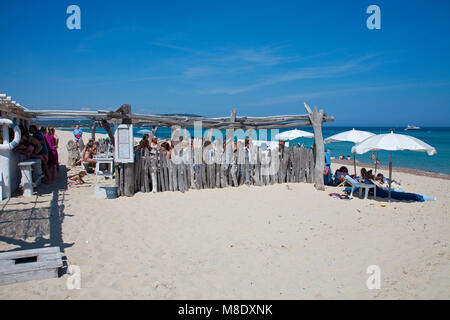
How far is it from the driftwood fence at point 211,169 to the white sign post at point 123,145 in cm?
32

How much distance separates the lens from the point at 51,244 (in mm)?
4574

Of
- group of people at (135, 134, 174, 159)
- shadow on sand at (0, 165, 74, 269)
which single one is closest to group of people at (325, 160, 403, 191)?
group of people at (135, 134, 174, 159)

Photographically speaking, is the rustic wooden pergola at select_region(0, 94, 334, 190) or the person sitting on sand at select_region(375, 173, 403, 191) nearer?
the rustic wooden pergola at select_region(0, 94, 334, 190)

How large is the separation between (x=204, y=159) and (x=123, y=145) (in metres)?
2.41

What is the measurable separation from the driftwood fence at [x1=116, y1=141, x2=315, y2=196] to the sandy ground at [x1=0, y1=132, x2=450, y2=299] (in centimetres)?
59

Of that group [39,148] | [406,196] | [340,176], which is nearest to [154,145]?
[39,148]

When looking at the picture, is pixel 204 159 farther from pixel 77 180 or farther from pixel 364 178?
pixel 364 178

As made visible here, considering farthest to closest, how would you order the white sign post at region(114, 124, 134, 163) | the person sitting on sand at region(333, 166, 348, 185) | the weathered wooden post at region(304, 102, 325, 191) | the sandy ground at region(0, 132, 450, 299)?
the person sitting on sand at region(333, 166, 348, 185), the weathered wooden post at region(304, 102, 325, 191), the white sign post at region(114, 124, 134, 163), the sandy ground at region(0, 132, 450, 299)

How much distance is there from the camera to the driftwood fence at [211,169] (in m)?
7.95

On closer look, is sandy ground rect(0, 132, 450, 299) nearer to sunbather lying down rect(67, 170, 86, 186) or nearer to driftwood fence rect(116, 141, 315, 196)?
driftwood fence rect(116, 141, 315, 196)

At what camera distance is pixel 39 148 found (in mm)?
8242

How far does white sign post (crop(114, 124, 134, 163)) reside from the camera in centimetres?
731
